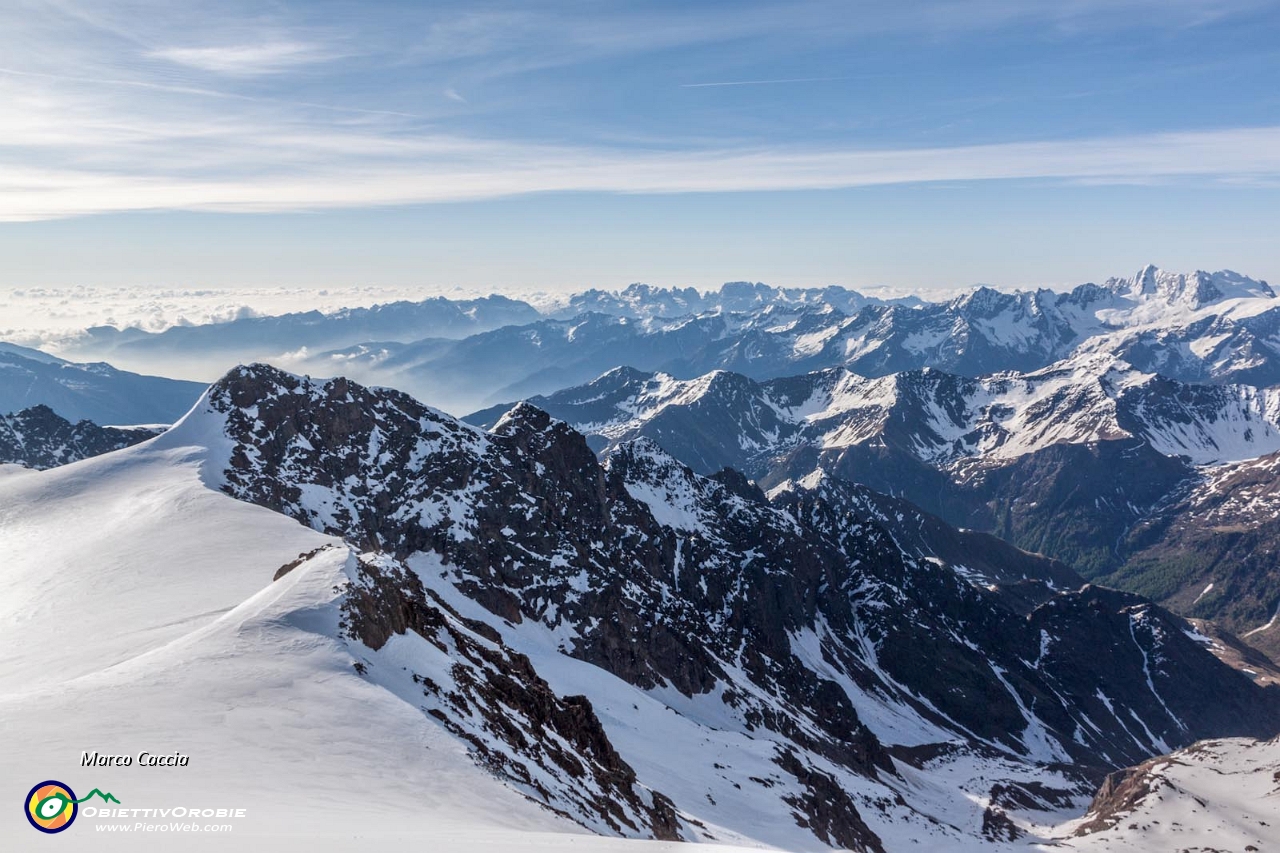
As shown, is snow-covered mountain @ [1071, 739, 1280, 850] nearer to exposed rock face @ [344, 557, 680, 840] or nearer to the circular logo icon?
exposed rock face @ [344, 557, 680, 840]

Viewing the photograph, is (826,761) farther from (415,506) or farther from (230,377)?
(230,377)

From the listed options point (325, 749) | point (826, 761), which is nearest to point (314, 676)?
point (325, 749)

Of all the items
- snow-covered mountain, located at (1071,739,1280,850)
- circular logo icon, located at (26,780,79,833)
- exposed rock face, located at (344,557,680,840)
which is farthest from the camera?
snow-covered mountain, located at (1071,739,1280,850)

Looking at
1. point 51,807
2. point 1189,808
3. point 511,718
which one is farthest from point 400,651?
point 1189,808

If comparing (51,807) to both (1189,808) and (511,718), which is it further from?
(1189,808)

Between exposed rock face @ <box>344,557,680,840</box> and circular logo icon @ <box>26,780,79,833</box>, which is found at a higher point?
circular logo icon @ <box>26,780,79,833</box>

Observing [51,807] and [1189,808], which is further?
[1189,808]

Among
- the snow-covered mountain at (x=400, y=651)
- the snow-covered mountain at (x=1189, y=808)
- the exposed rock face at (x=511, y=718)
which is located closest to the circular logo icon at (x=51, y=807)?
the snow-covered mountain at (x=400, y=651)

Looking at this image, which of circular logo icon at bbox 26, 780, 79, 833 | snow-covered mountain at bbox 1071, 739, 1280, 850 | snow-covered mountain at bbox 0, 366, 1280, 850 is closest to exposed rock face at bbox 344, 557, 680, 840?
snow-covered mountain at bbox 0, 366, 1280, 850
